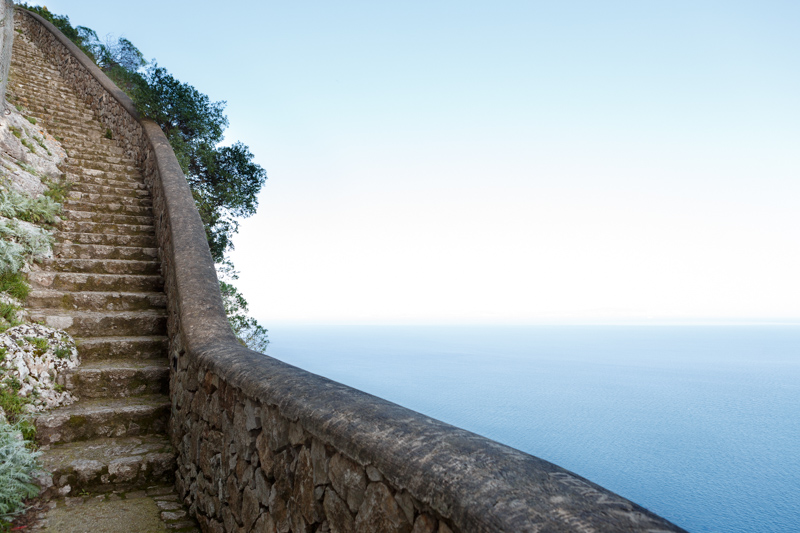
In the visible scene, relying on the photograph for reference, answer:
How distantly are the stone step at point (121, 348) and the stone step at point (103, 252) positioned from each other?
1.35 meters

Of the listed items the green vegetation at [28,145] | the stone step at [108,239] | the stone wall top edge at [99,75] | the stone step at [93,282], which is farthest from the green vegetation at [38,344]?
the stone wall top edge at [99,75]

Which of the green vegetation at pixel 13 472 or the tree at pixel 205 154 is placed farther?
the tree at pixel 205 154

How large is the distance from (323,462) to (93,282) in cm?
428

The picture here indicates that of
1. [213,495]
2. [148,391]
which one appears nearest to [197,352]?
[213,495]

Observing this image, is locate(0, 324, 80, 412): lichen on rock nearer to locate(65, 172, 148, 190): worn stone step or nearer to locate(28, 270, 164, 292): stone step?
locate(28, 270, 164, 292): stone step

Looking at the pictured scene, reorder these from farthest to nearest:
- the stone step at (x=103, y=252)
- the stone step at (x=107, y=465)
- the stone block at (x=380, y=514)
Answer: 1. the stone step at (x=103, y=252)
2. the stone step at (x=107, y=465)
3. the stone block at (x=380, y=514)

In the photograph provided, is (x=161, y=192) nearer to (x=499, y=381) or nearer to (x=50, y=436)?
(x=50, y=436)

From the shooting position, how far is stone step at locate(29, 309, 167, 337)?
4047 millimetres

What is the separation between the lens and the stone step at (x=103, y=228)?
5363 mm

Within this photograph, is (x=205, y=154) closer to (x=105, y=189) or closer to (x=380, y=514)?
(x=105, y=189)

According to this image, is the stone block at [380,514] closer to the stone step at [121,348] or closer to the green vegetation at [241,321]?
the stone step at [121,348]

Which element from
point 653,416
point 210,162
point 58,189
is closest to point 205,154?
point 210,162

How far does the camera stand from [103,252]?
507 cm

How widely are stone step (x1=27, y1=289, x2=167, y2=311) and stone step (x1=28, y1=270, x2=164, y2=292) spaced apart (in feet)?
0.51
